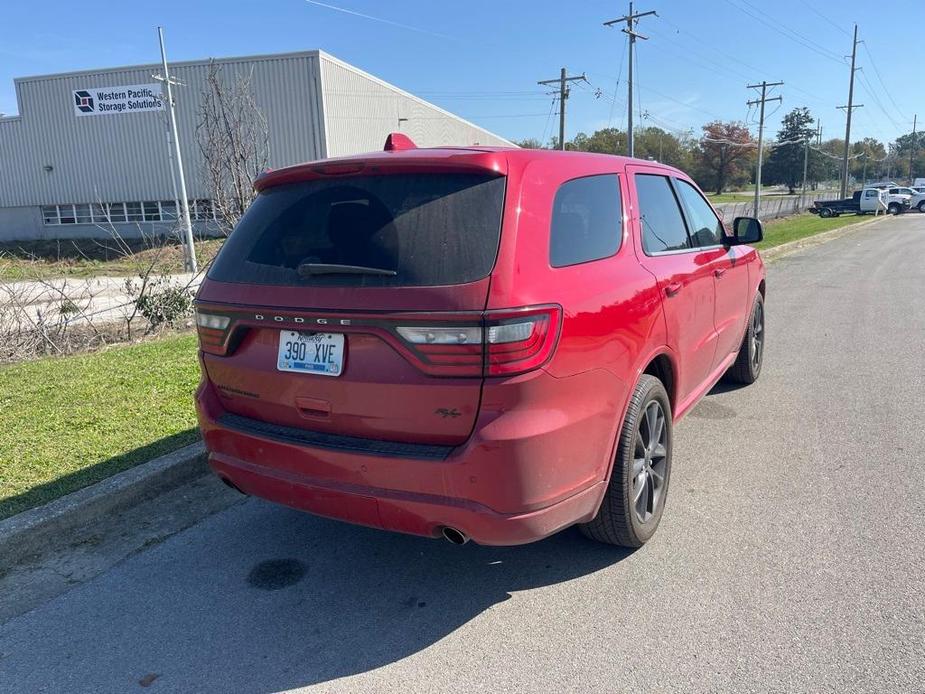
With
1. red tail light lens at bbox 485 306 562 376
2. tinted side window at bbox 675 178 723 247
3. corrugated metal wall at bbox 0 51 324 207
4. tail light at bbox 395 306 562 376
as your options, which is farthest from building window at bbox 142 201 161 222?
red tail light lens at bbox 485 306 562 376

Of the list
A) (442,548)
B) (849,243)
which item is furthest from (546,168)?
(849,243)

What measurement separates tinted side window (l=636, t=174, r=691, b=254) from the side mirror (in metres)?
1.07

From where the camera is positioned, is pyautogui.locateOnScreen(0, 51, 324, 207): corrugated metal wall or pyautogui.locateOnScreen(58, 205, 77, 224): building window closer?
pyautogui.locateOnScreen(0, 51, 324, 207): corrugated metal wall

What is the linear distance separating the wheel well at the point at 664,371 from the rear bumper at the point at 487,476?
0.69 m

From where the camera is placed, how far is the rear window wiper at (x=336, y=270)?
2.62 meters

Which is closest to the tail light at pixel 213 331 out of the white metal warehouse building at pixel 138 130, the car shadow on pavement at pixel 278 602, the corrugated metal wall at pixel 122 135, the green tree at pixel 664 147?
the car shadow on pavement at pixel 278 602

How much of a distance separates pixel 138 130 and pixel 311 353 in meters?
40.8

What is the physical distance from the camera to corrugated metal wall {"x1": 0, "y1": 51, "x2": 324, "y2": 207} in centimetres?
3338

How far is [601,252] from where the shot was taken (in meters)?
3.15

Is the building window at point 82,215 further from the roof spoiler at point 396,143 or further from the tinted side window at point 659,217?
the tinted side window at point 659,217

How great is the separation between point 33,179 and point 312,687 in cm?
4683

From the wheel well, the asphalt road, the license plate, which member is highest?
the license plate

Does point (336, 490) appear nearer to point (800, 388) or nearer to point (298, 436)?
point (298, 436)

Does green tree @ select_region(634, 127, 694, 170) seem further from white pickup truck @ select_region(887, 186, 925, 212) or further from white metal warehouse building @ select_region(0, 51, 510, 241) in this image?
white metal warehouse building @ select_region(0, 51, 510, 241)
